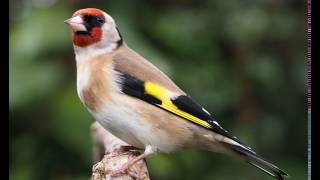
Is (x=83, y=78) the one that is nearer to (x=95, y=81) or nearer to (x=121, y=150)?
(x=95, y=81)

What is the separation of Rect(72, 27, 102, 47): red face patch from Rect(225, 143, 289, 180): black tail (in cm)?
27

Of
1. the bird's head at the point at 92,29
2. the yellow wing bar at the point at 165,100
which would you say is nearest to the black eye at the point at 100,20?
the bird's head at the point at 92,29

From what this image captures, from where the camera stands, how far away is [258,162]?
1.39 m

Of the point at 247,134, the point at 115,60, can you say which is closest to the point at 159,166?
the point at 247,134

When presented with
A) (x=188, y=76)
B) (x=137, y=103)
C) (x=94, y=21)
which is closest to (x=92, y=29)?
(x=94, y=21)

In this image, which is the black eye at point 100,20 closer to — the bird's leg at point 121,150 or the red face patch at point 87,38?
the red face patch at point 87,38

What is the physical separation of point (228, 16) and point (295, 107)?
0.84 feet

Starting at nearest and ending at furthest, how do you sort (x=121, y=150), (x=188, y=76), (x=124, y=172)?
1. (x=124, y=172)
2. (x=121, y=150)
3. (x=188, y=76)

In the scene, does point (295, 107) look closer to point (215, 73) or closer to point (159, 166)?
point (215, 73)

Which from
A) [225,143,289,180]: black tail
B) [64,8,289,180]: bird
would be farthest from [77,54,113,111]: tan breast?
[225,143,289,180]: black tail

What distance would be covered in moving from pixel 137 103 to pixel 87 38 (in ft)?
0.45

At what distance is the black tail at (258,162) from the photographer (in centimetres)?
137

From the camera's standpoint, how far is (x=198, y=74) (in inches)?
73.2

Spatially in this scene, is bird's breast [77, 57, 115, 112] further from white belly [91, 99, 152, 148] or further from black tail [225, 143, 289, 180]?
black tail [225, 143, 289, 180]
